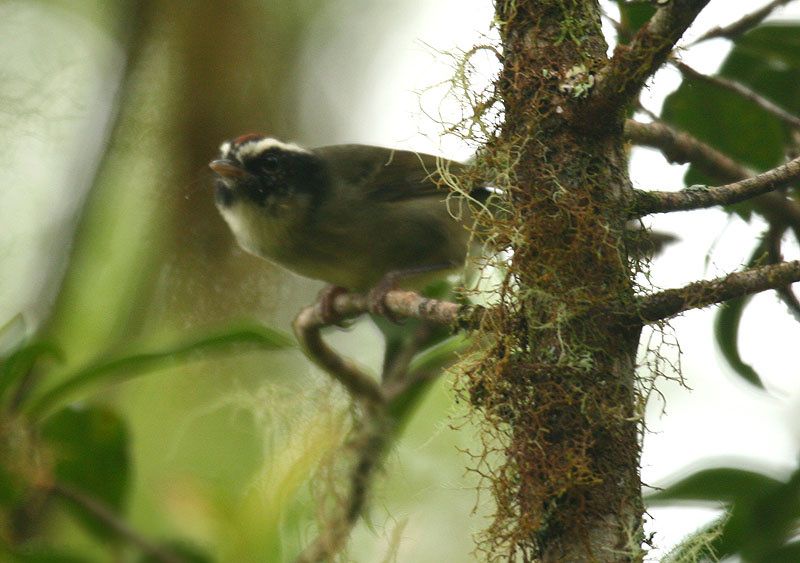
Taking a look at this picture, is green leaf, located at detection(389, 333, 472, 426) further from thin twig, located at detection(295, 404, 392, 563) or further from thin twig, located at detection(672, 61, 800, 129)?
thin twig, located at detection(672, 61, 800, 129)

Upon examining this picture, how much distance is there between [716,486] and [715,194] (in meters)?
0.98

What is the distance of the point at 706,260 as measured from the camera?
2.55 meters

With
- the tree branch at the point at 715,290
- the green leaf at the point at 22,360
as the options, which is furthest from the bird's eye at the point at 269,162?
the tree branch at the point at 715,290

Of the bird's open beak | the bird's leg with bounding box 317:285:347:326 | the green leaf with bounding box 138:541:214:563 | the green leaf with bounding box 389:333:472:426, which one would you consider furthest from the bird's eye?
the green leaf with bounding box 138:541:214:563

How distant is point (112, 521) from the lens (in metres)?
2.62

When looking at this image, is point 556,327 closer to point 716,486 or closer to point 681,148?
point 716,486

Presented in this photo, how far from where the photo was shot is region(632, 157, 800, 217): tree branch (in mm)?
1855

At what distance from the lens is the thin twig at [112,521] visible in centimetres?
247

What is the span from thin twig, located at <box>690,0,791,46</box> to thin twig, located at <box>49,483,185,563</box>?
2069 mm

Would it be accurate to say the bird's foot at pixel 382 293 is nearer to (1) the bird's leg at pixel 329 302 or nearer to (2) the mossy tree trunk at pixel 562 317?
(1) the bird's leg at pixel 329 302

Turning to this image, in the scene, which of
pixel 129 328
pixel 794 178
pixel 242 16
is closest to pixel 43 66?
pixel 242 16

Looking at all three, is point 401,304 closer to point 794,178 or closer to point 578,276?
point 578,276

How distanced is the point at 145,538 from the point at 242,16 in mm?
3772

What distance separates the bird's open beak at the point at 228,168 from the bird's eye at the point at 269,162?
11cm
